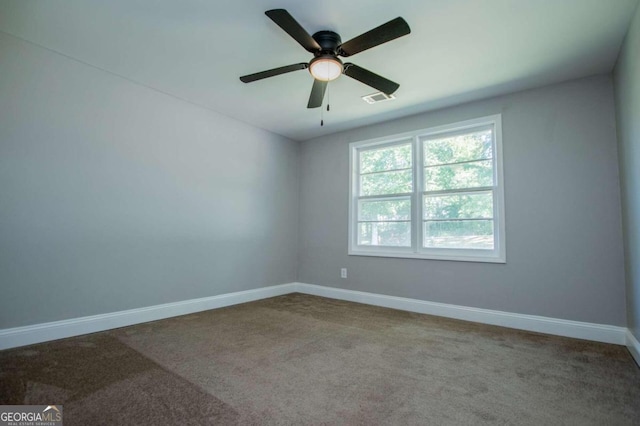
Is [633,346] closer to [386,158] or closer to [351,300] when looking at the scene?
[351,300]

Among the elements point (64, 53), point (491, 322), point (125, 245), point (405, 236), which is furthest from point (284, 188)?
point (491, 322)

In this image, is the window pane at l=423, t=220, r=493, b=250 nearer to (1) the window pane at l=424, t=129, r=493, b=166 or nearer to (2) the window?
(2) the window

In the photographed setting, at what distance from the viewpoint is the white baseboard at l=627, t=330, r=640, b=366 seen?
2344 mm

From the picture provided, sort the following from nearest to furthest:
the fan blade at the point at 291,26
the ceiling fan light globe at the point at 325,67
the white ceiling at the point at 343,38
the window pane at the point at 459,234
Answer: the fan blade at the point at 291,26 → the white ceiling at the point at 343,38 → the ceiling fan light globe at the point at 325,67 → the window pane at the point at 459,234

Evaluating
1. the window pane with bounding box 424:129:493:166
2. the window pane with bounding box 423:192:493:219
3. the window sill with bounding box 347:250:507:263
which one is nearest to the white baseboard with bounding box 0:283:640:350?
the window sill with bounding box 347:250:507:263

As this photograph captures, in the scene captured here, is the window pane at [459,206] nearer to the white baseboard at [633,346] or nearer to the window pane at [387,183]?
the window pane at [387,183]

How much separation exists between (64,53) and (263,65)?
5.87ft

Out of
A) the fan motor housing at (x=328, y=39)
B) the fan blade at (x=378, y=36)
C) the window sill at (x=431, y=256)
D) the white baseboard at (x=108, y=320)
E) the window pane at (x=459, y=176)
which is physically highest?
the fan motor housing at (x=328, y=39)

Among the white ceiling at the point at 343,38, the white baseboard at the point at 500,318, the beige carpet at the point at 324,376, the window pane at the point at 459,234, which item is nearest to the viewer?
the beige carpet at the point at 324,376

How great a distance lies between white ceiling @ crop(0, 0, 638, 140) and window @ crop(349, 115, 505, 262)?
0.59 m

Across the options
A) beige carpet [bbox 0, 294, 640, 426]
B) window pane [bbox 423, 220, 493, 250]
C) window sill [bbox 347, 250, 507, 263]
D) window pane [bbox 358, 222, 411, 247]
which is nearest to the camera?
beige carpet [bbox 0, 294, 640, 426]

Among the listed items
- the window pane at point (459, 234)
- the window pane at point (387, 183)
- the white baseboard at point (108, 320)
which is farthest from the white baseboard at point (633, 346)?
the white baseboard at point (108, 320)

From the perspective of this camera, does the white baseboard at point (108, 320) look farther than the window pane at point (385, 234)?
No

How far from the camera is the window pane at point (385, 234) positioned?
4207mm
